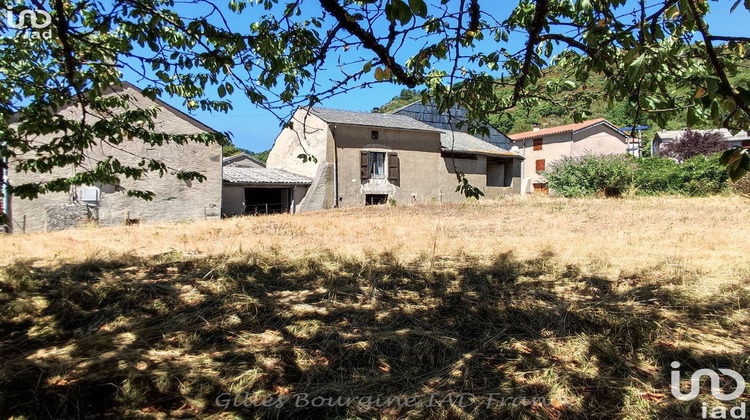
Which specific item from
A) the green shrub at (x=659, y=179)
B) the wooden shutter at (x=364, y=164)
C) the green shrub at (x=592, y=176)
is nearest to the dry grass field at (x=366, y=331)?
the wooden shutter at (x=364, y=164)

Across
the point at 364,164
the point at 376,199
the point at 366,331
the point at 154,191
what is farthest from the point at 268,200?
the point at 366,331

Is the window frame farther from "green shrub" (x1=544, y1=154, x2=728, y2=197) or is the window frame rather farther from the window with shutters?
"green shrub" (x1=544, y1=154, x2=728, y2=197)

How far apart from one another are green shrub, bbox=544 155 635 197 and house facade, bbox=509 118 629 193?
803cm

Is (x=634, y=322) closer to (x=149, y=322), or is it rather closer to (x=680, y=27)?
(x=680, y=27)

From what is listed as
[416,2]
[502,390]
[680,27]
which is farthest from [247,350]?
[680,27]

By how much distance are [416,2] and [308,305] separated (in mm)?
2679

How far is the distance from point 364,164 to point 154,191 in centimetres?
959

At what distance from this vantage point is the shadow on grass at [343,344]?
2.00 m

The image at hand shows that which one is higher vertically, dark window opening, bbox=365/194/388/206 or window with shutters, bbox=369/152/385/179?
window with shutters, bbox=369/152/385/179

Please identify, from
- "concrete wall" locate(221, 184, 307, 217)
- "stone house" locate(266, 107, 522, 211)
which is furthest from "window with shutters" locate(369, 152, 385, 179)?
"concrete wall" locate(221, 184, 307, 217)

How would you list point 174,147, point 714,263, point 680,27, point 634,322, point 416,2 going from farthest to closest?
point 174,147 → point 714,263 → point 634,322 → point 680,27 → point 416,2

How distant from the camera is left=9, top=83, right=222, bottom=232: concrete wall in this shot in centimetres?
1224

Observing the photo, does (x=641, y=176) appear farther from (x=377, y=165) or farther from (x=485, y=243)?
(x=485, y=243)

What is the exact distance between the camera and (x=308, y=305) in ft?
11.0
